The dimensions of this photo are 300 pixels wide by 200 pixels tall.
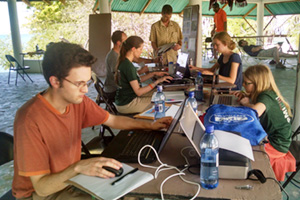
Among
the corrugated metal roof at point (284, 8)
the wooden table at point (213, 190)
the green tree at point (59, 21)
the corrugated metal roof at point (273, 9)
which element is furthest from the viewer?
the green tree at point (59, 21)

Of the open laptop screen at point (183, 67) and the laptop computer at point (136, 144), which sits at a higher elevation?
the open laptop screen at point (183, 67)

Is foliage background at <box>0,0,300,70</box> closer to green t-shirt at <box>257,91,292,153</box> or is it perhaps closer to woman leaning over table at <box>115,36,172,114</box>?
woman leaning over table at <box>115,36,172,114</box>

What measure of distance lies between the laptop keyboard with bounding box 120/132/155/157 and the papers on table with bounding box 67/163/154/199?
16cm

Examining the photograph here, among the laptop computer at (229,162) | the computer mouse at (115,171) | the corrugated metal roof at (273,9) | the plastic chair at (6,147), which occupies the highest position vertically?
the corrugated metal roof at (273,9)

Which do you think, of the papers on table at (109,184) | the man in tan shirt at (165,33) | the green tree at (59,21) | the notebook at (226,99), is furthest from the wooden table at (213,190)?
the green tree at (59,21)

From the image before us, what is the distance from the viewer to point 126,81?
288 centimetres

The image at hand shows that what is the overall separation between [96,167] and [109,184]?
4.0 inches

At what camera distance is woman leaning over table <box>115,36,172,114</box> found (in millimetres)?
2777

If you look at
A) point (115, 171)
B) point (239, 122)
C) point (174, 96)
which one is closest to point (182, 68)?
point (174, 96)

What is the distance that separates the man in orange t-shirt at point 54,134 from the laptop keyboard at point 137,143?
0.18 meters

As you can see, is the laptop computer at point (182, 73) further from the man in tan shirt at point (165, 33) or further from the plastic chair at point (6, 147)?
the plastic chair at point (6, 147)

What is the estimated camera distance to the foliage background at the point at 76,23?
48.4 ft

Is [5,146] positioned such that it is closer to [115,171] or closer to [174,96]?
[115,171]

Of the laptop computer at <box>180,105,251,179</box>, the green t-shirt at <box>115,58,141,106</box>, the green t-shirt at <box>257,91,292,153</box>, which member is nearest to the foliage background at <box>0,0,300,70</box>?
the green t-shirt at <box>115,58,141,106</box>
